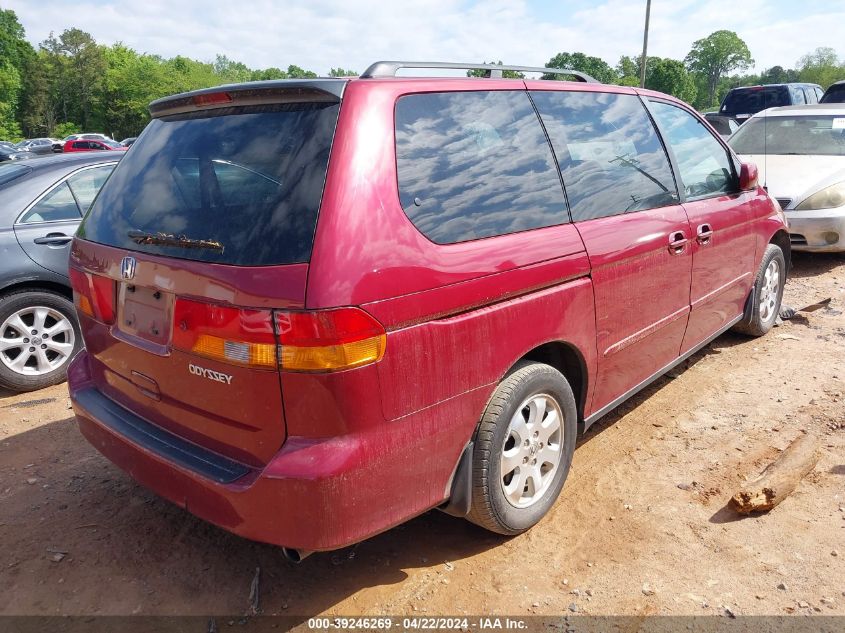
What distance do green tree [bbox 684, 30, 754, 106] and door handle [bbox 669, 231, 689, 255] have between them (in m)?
140

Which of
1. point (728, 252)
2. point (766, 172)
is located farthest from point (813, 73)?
point (728, 252)

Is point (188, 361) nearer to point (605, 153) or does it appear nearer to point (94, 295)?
point (94, 295)

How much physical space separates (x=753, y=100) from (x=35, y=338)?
59.9 feet

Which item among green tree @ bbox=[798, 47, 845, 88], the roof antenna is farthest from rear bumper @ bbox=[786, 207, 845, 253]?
green tree @ bbox=[798, 47, 845, 88]

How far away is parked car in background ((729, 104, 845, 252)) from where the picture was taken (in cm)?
724

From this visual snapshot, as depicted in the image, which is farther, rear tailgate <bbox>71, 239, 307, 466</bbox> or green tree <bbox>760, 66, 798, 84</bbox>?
green tree <bbox>760, 66, 798, 84</bbox>

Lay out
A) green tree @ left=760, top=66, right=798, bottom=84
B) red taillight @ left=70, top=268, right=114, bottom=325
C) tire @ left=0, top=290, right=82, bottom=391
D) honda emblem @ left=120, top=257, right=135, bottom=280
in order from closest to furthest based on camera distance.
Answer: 1. honda emblem @ left=120, top=257, right=135, bottom=280
2. red taillight @ left=70, top=268, right=114, bottom=325
3. tire @ left=0, top=290, right=82, bottom=391
4. green tree @ left=760, top=66, right=798, bottom=84

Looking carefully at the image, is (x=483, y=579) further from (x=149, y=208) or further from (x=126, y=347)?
(x=149, y=208)

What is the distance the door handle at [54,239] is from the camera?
482 centimetres

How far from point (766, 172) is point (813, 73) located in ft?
267

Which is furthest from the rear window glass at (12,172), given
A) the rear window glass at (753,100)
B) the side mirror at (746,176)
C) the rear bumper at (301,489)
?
the rear window glass at (753,100)

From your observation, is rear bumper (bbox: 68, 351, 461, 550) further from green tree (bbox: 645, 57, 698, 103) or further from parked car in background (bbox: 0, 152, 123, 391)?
green tree (bbox: 645, 57, 698, 103)

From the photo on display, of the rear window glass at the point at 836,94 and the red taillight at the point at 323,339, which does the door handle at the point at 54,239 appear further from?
the rear window glass at the point at 836,94

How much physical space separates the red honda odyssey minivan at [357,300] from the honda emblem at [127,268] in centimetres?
2
